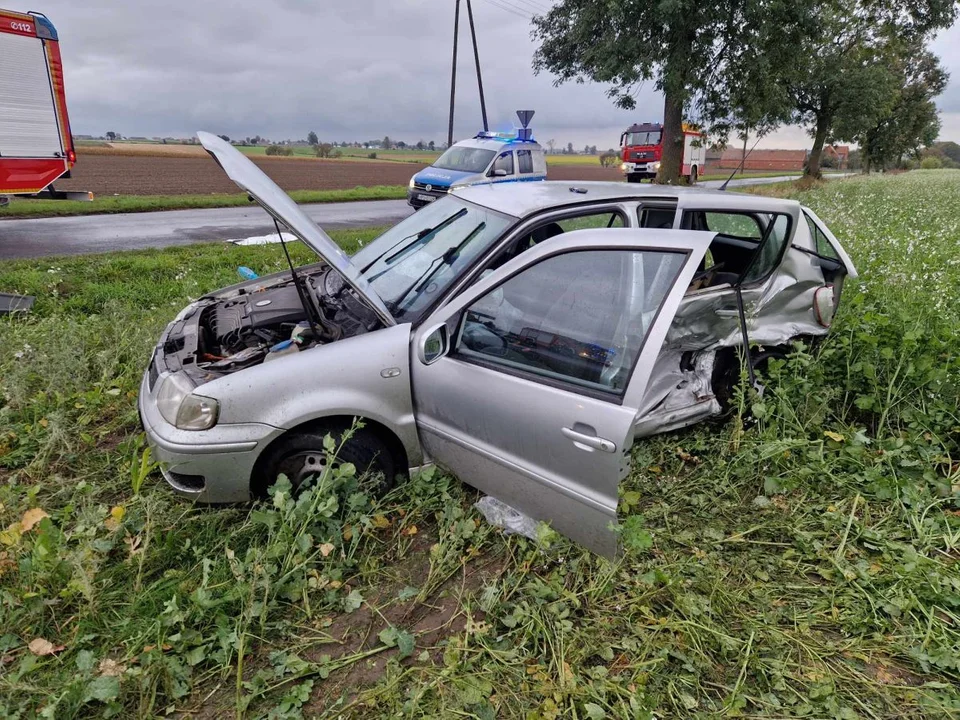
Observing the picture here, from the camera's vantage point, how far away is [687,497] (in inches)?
124

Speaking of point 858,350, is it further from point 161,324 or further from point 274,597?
point 161,324

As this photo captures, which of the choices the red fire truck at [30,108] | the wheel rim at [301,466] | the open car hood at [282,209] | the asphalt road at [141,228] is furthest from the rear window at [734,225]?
the red fire truck at [30,108]

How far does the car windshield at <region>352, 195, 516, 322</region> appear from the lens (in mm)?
3141

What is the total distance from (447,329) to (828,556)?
201 centimetres

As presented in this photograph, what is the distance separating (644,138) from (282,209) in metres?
30.3

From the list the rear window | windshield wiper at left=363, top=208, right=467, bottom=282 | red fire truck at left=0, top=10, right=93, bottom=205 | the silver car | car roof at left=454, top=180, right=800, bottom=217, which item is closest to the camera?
the silver car

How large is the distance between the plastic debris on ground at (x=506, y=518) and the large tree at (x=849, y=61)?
15.5 meters

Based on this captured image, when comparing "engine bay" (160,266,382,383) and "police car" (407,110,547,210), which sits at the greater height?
"police car" (407,110,547,210)

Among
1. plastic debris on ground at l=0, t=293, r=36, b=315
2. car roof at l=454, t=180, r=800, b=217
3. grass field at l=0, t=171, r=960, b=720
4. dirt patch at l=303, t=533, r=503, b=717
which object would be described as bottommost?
dirt patch at l=303, t=533, r=503, b=717

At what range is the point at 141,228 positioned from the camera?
12.0m

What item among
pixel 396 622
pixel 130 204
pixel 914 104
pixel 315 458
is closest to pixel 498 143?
pixel 130 204

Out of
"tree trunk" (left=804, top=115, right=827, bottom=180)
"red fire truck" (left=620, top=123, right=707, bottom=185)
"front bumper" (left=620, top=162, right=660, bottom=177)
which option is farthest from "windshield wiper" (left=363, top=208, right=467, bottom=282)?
"tree trunk" (left=804, top=115, right=827, bottom=180)

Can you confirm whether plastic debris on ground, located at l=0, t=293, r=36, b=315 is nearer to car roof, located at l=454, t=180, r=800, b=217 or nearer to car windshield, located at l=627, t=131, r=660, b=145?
car roof, located at l=454, t=180, r=800, b=217

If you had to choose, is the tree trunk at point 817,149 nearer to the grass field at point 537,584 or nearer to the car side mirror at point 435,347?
the grass field at point 537,584
